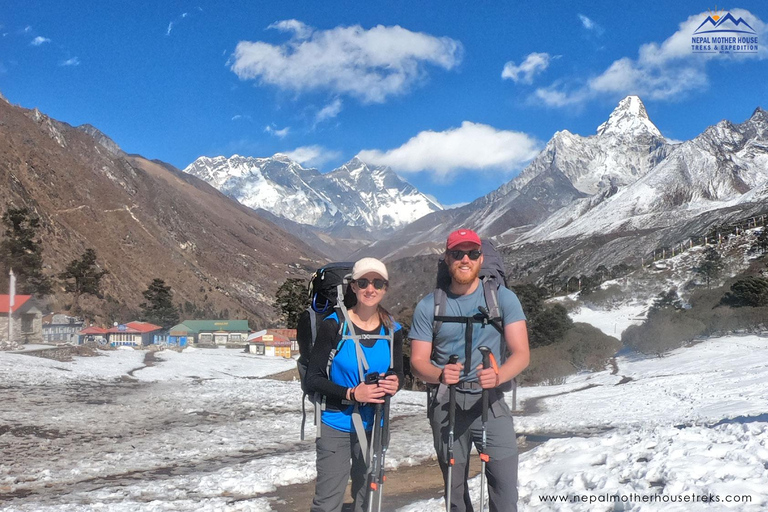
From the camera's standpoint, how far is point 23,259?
2803 inches

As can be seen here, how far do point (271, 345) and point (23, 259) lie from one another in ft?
99.3

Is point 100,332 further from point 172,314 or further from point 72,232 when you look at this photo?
point 72,232

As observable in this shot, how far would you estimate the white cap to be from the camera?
203 inches

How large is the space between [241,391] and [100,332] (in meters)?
56.2

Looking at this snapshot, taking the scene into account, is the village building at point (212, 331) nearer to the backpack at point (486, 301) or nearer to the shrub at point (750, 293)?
the shrub at point (750, 293)

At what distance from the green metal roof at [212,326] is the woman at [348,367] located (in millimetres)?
90403

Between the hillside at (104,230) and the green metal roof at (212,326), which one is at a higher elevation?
the hillside at (104,230)

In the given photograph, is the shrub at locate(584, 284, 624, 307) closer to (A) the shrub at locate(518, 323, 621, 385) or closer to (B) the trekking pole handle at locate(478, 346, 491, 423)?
(A) the shrub at locate(518, 323, 621, 385)

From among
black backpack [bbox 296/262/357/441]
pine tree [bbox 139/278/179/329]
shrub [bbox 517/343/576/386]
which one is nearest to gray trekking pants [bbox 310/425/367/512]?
black backpack [bbox 296/262/357/441]

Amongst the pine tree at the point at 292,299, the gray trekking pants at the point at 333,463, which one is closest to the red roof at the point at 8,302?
the pine tree at the point at 292,299

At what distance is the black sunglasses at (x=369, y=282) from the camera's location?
5160 mm

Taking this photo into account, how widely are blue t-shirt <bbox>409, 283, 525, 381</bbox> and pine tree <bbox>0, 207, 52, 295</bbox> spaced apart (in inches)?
3025

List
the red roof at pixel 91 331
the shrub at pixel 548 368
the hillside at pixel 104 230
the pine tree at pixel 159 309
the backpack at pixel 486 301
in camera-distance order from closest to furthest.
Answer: the backpack at pixel 486 301 → the shrub at pixel 548 368 → the red roof at pixel 91 331 → the pine tree at pixel 159 309 → the hillside at pixel 104 230

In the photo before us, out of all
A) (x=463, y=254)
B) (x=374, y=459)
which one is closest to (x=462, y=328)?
(x=463, y=254)
